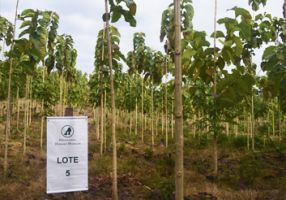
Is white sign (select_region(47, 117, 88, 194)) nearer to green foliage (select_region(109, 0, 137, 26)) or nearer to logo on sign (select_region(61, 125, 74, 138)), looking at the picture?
logo on sign (select_region(61, 125, 74, 138))

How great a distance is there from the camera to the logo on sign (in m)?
5.38

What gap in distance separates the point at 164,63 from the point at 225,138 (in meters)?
5.43

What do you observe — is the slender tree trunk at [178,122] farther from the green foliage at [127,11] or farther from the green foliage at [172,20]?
the green foliage at [172,20]

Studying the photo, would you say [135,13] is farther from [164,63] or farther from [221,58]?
[164,63]

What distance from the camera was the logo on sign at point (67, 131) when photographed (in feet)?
17.6

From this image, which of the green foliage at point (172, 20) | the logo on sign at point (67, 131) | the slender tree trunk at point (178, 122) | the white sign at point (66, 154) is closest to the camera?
the slender tree trunk at point (178, 122)

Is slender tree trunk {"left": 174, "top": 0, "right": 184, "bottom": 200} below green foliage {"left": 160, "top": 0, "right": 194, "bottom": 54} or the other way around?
below

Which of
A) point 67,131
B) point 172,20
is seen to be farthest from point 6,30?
point 67,131

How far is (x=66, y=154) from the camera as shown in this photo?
531 cm

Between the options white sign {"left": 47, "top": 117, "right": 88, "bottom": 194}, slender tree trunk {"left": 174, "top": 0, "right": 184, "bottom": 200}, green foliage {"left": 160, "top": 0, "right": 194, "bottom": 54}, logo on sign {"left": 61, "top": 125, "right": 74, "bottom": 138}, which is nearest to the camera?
slender tree trunk {"left": 174, "top": 0, "right": 184, "bottom": 200}

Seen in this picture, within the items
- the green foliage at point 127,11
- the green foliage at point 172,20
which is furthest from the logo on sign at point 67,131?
the green foliage at point 172,20

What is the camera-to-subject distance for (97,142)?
75.7 feet

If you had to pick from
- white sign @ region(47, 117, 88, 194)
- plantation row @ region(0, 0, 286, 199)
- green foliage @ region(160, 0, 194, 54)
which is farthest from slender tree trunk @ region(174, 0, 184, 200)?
green foliage @ region(160, 0, 194, 54)

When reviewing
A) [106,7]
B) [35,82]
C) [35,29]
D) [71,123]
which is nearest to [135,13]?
[71,123]
